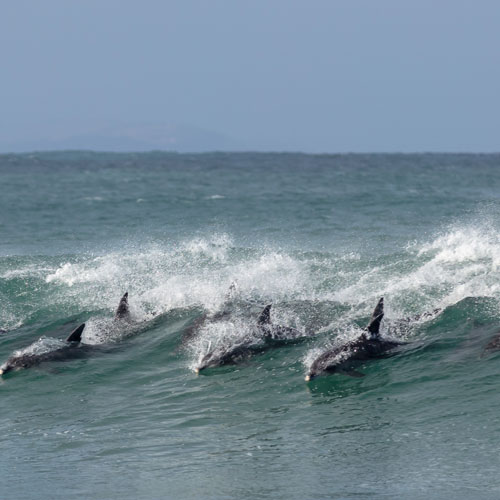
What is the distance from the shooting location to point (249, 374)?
16.5 metres

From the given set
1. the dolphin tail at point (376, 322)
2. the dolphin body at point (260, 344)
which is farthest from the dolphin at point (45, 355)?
the dolphin tail at point (376, 322)

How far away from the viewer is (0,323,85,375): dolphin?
17344 millimetres

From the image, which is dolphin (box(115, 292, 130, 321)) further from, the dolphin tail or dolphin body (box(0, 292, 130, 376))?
the dolphin tail

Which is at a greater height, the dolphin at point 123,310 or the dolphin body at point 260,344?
the dolphin at point 123,310

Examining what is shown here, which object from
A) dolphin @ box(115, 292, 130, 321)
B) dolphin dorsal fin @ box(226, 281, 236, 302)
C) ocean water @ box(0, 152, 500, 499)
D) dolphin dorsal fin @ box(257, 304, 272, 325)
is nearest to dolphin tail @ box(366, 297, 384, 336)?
ocean water @ box(0, 152, 500, 499)

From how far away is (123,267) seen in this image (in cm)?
2641

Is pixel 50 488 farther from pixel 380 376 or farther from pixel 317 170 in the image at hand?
pixel 317 170

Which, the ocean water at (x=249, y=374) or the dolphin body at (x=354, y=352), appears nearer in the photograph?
the ocean water at (x=249, y=374)

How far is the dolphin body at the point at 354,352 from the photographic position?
1580 cm

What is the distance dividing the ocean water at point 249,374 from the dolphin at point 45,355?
0.19m

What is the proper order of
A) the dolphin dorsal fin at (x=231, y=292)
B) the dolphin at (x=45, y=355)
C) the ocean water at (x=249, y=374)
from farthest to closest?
1. the dolphin dorsal fin at (x=231, y=292)
2. the dolphin at (x=45, y=355)
3. the ocean water at (x=249, y=374)

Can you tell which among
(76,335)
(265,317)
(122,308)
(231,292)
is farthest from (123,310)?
(265,317)

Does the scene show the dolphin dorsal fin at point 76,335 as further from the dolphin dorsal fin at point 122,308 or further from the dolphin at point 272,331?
the dolphin at point 272,331

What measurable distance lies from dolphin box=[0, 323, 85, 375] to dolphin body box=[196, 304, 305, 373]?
2.86m
